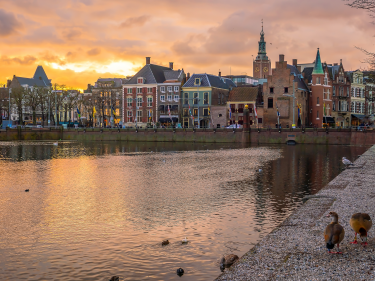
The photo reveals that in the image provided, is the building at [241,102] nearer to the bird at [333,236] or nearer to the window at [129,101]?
the window at [129,101]

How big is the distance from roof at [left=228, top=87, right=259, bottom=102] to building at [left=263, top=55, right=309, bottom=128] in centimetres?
536

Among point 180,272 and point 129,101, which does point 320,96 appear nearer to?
point 129,101

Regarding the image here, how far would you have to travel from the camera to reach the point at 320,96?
350 ft

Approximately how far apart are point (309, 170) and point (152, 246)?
2852 centimetres

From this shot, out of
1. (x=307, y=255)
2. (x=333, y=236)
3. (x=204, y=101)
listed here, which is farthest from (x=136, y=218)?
(x=204, y=101)

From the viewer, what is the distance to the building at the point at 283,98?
101438mm

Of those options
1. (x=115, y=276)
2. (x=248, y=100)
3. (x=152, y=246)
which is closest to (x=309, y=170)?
(x=152, y=246)

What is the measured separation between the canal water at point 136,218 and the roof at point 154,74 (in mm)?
83436

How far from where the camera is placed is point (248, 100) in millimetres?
110000

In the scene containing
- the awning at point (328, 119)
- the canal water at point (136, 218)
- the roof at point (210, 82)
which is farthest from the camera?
the roof at point (210, 82)

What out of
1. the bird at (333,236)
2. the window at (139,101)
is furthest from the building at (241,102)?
the bird at (333,236)

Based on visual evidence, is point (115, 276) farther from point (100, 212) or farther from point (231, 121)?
point (231, 121)

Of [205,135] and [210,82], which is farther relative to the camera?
[210,82]

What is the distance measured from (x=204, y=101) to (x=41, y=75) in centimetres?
9414
